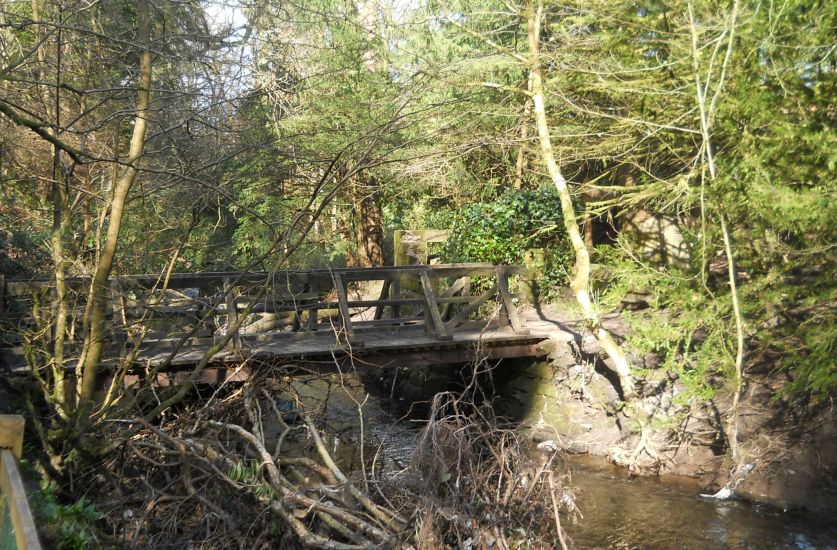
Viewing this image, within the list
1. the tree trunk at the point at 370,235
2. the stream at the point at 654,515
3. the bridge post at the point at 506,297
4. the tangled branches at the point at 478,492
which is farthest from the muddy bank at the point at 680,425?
the tree trunk at the point at 370,235

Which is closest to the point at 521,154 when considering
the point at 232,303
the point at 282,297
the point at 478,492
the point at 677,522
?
the point at 232,303

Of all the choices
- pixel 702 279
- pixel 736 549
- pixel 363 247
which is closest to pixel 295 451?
pixel 736 549

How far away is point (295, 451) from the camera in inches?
296

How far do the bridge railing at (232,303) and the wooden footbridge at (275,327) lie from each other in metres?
0.02

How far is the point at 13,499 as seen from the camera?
8.39 ft

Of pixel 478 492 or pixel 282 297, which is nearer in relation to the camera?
pixel 478 492

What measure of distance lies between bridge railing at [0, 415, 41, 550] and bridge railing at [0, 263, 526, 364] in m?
2.78

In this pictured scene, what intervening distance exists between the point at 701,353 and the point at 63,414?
6594mm

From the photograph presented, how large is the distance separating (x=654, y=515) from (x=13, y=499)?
22.1 feet

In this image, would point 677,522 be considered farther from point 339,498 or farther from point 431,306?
point 431,306

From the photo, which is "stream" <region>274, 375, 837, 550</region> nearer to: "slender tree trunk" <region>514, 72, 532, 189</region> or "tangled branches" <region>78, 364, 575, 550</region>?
"tangled branches" <region>78, 364, 575, 550</region>

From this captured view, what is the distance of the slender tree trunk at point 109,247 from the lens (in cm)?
593

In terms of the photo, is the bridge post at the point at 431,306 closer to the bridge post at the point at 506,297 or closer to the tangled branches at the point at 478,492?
the bridge post at the point at 506,297

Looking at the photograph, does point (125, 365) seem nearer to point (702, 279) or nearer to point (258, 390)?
point (258, 390)
